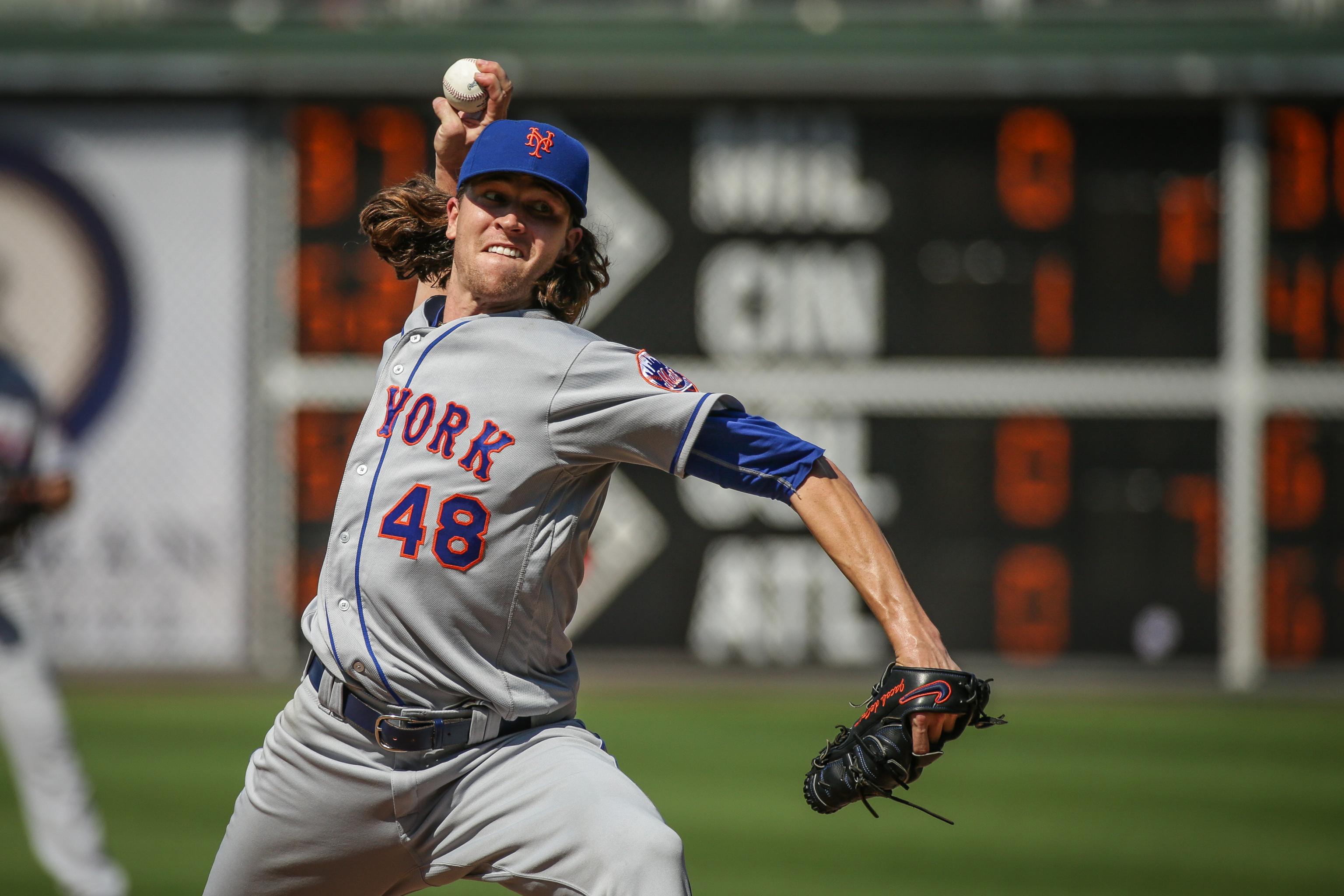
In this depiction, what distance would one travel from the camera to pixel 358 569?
2.75 m

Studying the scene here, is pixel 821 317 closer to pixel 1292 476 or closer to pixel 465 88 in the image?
pixel 1292 476

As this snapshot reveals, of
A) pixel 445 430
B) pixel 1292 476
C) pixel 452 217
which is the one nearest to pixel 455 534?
pixel 445 430

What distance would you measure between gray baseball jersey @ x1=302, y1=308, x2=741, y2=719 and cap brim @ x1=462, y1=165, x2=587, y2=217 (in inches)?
9.8

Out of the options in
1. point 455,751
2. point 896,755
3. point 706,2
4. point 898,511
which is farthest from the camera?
point 706,2

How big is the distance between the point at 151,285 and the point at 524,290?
8.22 metres

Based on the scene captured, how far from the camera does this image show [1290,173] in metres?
9.84

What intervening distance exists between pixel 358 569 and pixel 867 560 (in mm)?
945

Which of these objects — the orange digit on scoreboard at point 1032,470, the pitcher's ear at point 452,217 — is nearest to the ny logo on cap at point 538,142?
the pitcher's ear at point 452,217

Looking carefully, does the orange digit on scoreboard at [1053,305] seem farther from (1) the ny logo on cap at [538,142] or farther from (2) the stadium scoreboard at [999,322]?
(1) the ny logo on cap at [538,142]

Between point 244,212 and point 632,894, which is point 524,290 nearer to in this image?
point 632,894

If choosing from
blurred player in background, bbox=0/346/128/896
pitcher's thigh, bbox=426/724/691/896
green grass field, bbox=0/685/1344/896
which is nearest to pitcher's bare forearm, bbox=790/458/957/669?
pitcher's thigh, bbox=426/724/691/896

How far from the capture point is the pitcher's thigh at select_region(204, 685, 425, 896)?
9.06 ft

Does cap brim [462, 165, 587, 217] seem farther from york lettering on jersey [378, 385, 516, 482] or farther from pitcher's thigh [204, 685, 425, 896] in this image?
pitcher's thigh [204, 685, 425, 896]

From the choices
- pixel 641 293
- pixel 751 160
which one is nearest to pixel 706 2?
pixel 751 160
